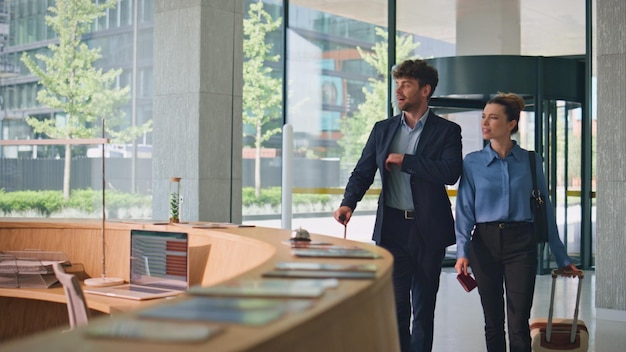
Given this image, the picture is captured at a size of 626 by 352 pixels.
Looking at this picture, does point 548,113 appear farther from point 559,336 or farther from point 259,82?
point 559,336

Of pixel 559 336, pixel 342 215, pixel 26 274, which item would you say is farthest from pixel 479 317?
pixel 26 274

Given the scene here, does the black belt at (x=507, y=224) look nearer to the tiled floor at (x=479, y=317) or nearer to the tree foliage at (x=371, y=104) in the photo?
the tiled floor at (x=479, y=317)

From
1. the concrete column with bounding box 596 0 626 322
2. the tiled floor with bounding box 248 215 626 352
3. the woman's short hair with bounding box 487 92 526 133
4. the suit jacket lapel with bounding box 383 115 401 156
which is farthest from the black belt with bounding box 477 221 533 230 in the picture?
the concrete column with bounding box 596 0 626 322

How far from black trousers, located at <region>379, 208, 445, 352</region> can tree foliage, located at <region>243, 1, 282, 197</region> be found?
330 inches

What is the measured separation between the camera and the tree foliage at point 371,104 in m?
11.8

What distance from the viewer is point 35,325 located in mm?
5109

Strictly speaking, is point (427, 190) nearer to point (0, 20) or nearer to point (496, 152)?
point (496, 152)

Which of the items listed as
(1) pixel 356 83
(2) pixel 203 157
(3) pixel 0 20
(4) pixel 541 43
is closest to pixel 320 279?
(2) pixel 203 157

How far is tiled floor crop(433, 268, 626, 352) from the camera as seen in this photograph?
5.90 meters

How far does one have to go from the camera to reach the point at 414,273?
4078 millimetres

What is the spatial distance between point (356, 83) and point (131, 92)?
296 cm

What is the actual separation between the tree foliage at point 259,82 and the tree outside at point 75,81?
164cm

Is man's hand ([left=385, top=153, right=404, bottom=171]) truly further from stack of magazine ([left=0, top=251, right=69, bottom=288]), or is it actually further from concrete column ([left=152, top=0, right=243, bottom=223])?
concrete column ([left=152, top=0, right=243, bottom=223])

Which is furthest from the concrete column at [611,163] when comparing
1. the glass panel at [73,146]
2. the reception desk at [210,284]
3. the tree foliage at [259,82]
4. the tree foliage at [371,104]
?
the tree foliage at [259,82]
